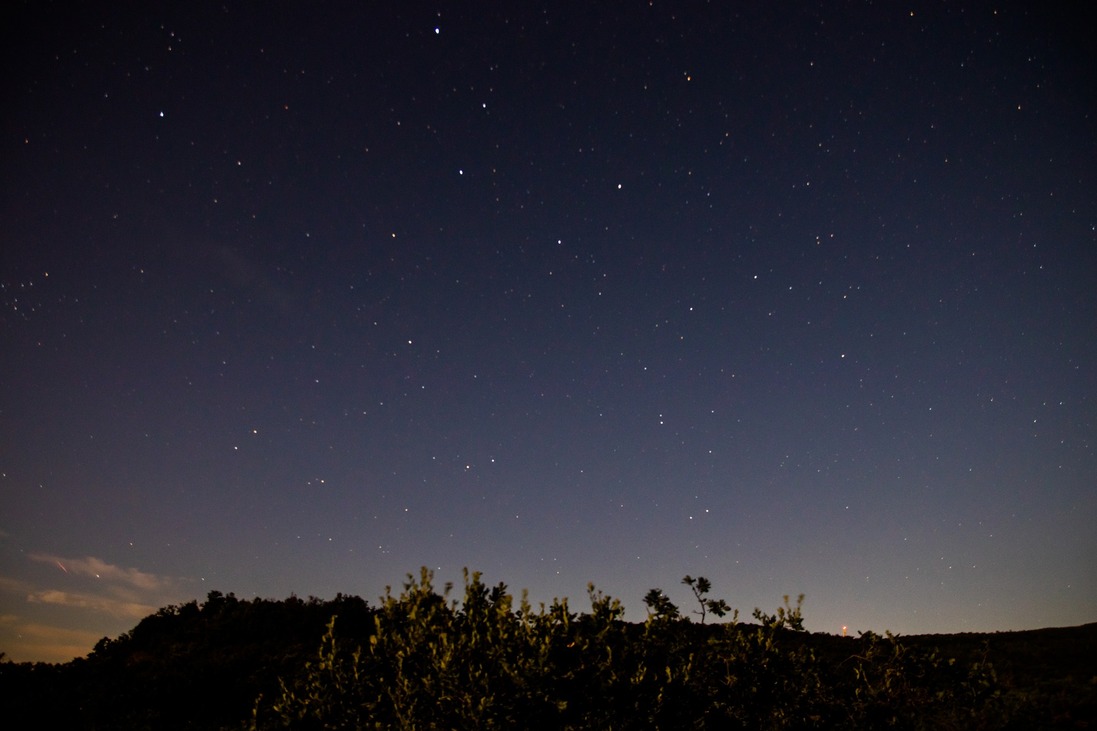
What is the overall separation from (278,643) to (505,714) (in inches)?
1127

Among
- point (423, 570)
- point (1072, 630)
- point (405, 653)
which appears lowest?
point (1072, 630)

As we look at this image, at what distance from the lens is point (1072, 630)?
4400 cm

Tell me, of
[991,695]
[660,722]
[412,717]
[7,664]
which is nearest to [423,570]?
[412,717]

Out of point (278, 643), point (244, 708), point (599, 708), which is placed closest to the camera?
point (599, 708)

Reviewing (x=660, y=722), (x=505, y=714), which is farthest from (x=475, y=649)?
(x=660, y=722)

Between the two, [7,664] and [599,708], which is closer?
[599,708]

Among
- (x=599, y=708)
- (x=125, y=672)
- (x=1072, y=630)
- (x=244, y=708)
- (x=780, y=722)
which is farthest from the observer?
(x=1072, y=630)

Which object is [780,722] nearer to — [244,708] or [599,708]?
[599,708]

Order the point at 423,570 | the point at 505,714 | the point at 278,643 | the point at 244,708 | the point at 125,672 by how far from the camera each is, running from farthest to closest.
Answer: the point at 278,643
the point at 125,672
the point at 244,708
the point at 423,570
the point at 505,714

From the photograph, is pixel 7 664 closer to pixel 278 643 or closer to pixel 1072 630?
pixel 278 643

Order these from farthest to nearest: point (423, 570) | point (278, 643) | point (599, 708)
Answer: point (278, 643), point (423, 570), point (599, 708)

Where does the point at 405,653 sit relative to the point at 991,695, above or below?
above

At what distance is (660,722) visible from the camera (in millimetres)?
9578

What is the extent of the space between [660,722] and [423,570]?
475 cm
